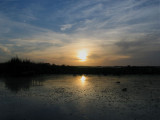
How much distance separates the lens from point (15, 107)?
259 inches

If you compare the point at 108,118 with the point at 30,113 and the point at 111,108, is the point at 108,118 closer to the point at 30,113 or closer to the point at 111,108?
the point at 111,108

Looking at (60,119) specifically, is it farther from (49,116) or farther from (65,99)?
(65,99)

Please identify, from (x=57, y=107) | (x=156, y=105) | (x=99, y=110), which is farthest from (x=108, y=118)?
(x=156, y=105)

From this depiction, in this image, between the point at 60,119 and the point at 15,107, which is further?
the point at 15,107

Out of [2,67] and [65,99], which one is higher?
[2,67]

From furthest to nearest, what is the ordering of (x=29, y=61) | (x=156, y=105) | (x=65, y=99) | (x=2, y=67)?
(x=29, y=61), (x=2, y=67), (x=65, y=99), (x=156, y=105)

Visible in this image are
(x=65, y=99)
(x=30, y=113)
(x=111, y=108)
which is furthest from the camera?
(x=65, y=99)

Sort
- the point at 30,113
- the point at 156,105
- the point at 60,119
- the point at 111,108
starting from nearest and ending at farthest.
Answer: the point at 60,119
the point at 30,113
the point at 111,108
the point at 156,105

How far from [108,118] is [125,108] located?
143cm

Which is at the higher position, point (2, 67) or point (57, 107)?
point (2, 67)

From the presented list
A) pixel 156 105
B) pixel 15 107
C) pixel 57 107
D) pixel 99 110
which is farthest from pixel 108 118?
pixel 15 107

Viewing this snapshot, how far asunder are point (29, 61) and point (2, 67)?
472 centimetres

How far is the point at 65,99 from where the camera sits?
793 cm

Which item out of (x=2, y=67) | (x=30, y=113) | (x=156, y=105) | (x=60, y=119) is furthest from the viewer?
(x=2, y=67)
